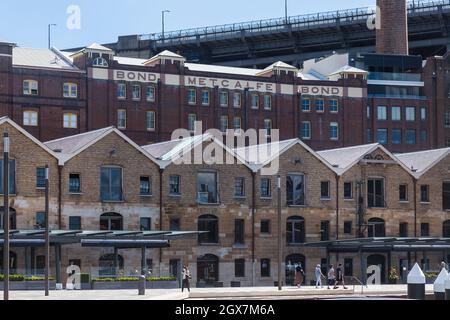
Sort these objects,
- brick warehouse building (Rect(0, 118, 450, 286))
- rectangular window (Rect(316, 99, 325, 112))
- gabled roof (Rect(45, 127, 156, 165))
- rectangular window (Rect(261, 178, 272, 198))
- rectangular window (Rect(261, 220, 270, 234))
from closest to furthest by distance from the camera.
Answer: brick warehouse building (Rect(0, 118, 450, 286)), gabled roof (Rect(45, 127, 156, 165)), rectangular window (Rect(261, 220, 270, 234)), rectangular window (Rect(261, 178, 272, 198)), rectangular window (Rect(316, 99, 325, 112))

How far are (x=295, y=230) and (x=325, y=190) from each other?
3.95 m

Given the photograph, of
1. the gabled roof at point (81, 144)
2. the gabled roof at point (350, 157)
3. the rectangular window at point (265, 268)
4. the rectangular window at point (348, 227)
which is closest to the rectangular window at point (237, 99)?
the gabled roof at point (350, 157)

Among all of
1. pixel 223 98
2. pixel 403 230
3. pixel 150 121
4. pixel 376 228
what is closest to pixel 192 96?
pixel 223 98

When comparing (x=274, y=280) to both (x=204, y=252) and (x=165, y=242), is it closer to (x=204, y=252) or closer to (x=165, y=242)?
(x=204, y=252)

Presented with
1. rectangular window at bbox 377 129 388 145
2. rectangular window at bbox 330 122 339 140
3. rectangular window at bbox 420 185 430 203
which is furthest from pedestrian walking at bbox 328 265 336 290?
rectangular window at bbox 377 129 388 145

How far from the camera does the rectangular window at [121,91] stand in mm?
97500

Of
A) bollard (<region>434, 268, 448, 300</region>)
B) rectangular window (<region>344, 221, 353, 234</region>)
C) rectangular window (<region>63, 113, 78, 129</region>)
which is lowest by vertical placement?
bollard (<region>434, 268, 448, 300</region>)

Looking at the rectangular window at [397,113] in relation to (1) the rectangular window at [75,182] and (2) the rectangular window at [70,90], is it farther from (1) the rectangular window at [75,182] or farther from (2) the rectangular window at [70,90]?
(1) the rectangular window at [75,182]

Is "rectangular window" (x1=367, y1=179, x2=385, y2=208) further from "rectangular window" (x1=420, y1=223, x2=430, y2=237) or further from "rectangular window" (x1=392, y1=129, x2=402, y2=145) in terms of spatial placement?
"rectangular window" (x1=392, y1=129, x2=402, y2=145)

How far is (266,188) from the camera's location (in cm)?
7481

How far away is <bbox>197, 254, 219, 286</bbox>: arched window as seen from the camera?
71.6 m

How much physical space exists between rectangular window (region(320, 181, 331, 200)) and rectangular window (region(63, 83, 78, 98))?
2959cm

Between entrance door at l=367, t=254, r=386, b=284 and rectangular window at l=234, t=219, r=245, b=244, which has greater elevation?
rectangular window at l=234, t=219, r=245, b=244

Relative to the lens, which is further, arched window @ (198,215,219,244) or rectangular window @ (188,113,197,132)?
rectangular window @ (188,113,197,132)
